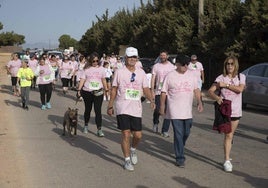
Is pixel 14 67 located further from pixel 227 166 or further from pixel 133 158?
pixel 227 166

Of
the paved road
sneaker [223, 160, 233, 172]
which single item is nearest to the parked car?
the paved road

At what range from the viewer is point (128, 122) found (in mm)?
7340

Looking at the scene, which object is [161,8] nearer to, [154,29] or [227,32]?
[154,29]

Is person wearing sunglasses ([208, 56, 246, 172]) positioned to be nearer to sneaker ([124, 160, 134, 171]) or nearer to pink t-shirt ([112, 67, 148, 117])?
pink t-shirt ([112, 67, 148, 117])

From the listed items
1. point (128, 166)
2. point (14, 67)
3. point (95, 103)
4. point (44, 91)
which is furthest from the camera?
point (14, 67)

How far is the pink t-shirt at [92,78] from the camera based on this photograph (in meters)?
10.6

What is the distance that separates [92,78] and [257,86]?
6776 millimetres

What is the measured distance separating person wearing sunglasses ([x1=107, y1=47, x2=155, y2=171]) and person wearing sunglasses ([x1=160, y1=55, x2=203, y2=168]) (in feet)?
1.47

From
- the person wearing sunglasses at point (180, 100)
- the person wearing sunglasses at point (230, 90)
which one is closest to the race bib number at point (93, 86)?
the person wearing sunglasses at point (180, 100)

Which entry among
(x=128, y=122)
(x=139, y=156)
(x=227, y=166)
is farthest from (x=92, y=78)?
(x=227, y=166)

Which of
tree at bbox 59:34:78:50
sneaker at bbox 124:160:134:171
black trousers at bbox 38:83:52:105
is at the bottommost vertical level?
sneaker at bbox 124:160:134:171

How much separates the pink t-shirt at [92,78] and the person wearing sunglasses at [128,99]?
3.14 metres

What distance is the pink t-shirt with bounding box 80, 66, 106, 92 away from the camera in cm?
1060

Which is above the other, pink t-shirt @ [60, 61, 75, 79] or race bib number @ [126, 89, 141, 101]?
race bib number @ [126, 89, 141, 101]
